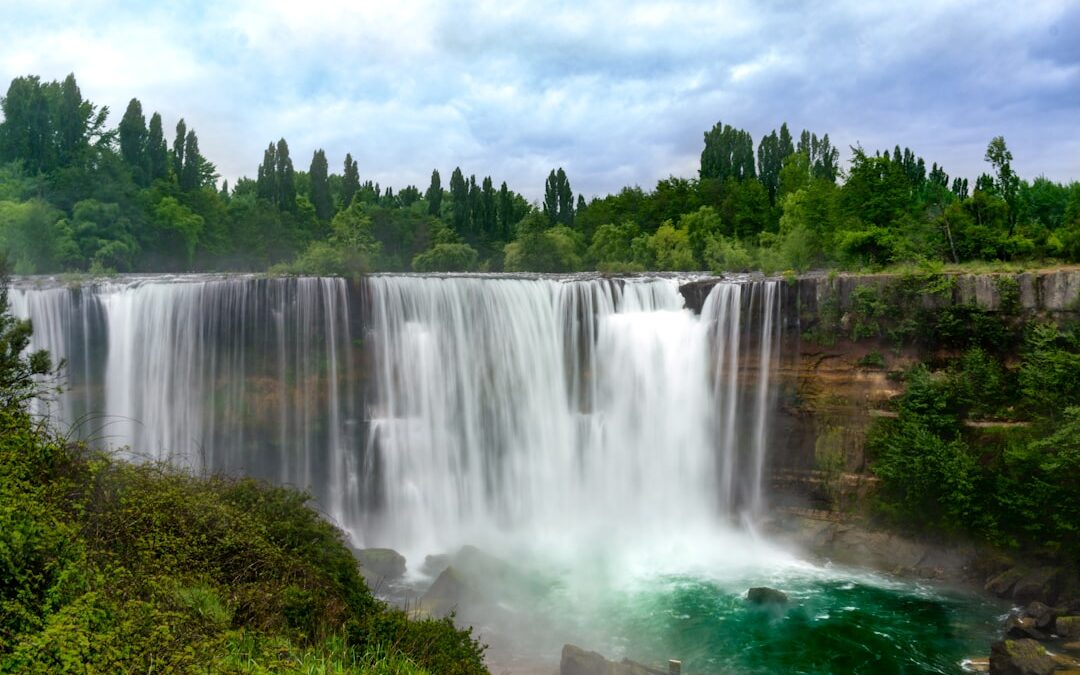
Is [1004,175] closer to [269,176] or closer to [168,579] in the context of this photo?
[168,579]

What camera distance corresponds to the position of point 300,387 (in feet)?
76.5

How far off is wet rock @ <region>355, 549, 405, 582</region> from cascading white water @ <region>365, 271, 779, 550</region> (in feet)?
10.4

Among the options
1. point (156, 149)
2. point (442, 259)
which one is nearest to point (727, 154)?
point (442, 259)

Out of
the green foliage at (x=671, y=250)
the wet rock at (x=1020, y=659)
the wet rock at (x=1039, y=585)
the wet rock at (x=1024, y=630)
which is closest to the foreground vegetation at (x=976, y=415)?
the wet rock at (x=1039, y=585)

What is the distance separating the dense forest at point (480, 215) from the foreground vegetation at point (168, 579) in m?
14.3

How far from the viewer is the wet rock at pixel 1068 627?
15758mm

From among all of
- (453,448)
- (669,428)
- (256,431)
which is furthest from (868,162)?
(256,431)

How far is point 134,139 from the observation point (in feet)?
169

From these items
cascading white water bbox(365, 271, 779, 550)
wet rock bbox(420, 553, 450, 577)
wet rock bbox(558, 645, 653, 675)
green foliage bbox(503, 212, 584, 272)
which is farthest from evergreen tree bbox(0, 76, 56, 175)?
wet rock bbox(558, 645, 653, 675)

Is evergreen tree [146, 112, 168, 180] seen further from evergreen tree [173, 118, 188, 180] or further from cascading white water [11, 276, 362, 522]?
cascading white water [11, 276, 362, 522]

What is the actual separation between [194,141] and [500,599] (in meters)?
52.2

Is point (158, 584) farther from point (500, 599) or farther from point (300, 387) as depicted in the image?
point (300, 387)

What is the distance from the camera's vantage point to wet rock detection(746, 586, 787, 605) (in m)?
18.3

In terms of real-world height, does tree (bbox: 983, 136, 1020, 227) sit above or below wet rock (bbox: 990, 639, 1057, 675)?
above
